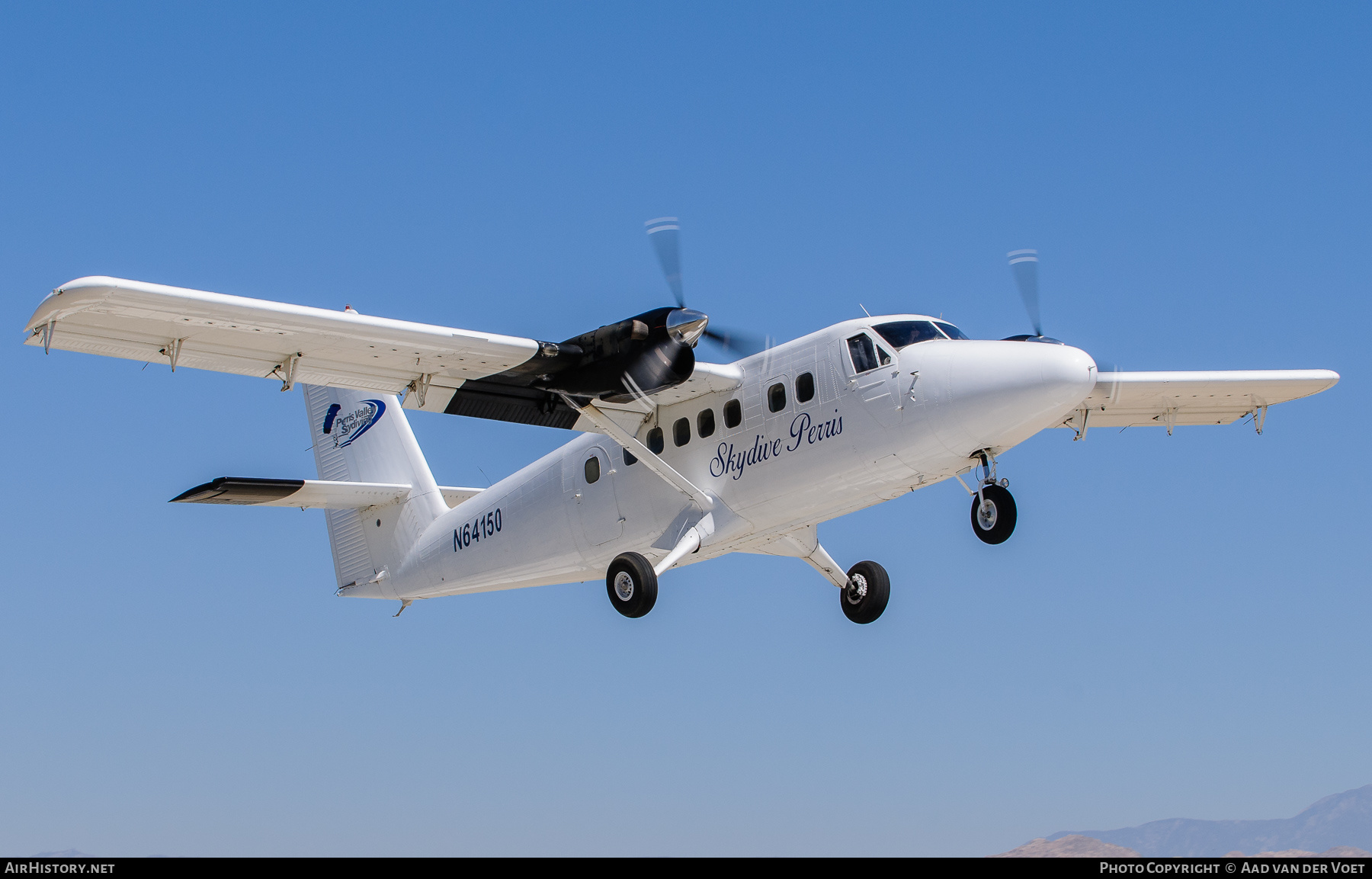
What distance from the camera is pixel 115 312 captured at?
40.0 ft

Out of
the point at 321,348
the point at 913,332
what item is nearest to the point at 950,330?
the point at 913,332

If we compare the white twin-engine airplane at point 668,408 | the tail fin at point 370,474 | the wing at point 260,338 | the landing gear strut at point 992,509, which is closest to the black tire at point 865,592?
the white twin-engine airplane at point 668,408

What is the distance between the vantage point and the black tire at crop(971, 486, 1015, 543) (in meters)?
13.7

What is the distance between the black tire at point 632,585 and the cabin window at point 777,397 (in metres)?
2.26

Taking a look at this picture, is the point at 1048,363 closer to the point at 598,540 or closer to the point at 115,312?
the point at 598,540

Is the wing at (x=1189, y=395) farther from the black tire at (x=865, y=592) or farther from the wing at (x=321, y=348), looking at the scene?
the wing at (x=321, y=348)

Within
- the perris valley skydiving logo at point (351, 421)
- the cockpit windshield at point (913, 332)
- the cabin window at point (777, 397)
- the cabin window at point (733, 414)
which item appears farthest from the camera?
the perris valley skydiving logo at point (351, 421)

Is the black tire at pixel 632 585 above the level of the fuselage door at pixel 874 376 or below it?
below

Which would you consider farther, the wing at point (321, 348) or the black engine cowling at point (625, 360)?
the black engine cowling at point (625, 360)

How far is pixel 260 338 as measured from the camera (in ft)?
44.2

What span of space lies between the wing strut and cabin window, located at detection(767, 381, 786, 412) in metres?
1.30

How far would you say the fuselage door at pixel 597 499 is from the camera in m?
15.7
